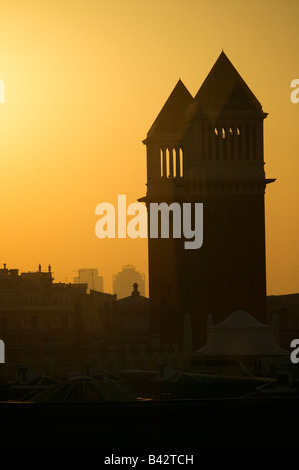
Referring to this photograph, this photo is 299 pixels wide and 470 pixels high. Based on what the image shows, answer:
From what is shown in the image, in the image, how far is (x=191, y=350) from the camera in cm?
9488

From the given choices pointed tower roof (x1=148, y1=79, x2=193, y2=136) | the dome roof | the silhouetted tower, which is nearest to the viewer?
the dome roof

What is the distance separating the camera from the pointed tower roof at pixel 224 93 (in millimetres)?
102938

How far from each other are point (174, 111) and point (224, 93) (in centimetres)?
1205

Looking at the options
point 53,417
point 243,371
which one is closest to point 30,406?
point 53,417

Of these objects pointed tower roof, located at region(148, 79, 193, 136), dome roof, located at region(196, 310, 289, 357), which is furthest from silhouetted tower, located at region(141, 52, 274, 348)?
dome roof, located at region(196, 310, 289, 357)

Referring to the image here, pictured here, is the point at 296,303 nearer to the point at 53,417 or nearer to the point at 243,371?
the point at 243,371

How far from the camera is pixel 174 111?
114750mm

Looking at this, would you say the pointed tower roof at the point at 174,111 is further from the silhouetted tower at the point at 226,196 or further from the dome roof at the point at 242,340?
the dome roof at the point at 242,340

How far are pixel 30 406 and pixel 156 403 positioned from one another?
4012 mm

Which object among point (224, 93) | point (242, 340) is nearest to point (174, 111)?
point (224, 93)

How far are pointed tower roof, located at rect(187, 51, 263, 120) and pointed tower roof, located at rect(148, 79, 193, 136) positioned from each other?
10871 mm

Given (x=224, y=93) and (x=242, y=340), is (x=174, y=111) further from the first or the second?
(x=242, y=340)

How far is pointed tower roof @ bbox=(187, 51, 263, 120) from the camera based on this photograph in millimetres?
102938

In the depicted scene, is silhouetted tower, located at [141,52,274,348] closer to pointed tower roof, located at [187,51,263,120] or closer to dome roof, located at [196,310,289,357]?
pointed tower roof, located at [187,51,263,120]
